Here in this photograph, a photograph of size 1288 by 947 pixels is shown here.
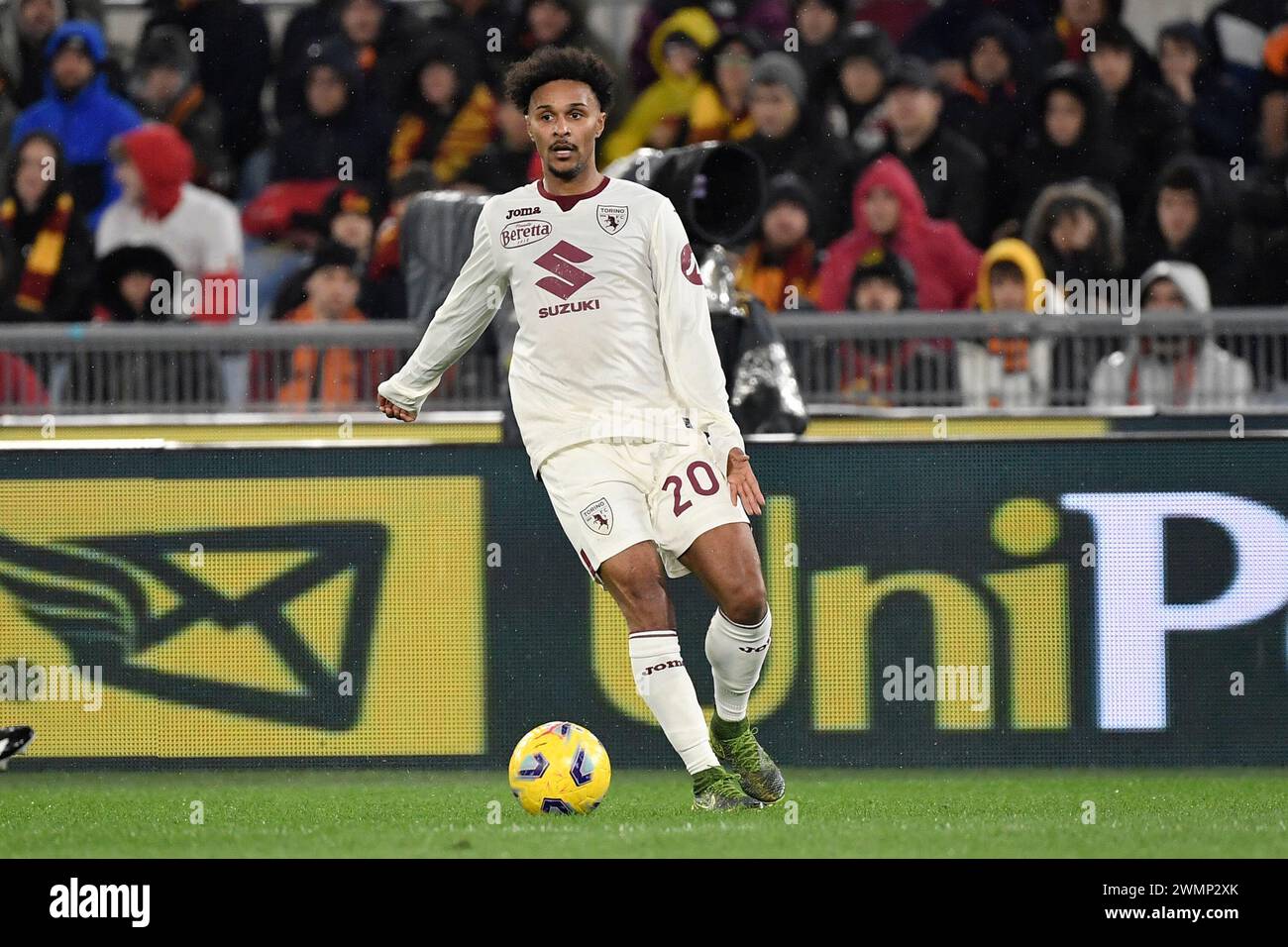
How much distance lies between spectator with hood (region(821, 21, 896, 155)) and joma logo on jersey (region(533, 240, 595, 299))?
17.3 feet

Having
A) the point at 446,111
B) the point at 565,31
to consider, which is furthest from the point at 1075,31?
the point at 446,111

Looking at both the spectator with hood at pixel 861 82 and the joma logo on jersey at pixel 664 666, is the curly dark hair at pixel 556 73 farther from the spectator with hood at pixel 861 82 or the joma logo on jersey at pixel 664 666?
the spectator with hood at pixel 861 82

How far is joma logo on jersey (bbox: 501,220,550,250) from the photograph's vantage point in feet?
21.8

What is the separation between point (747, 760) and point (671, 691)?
1.29 feet

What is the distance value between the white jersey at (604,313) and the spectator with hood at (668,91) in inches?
213

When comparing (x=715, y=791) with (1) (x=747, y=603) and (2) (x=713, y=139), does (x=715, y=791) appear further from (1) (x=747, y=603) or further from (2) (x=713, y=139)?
(2) (x=713, y=139)

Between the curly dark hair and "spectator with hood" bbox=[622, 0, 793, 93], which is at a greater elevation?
"spectator with hood" bbox=[622, 0, 793, 93]

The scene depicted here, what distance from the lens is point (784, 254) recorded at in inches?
→ 433

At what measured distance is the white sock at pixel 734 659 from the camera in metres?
6.67

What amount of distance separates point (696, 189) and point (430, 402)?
2585 mm

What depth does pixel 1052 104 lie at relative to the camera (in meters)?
11.3

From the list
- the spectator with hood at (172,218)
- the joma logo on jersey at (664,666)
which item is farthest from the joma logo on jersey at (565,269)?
the spectator with hood at (172,218)

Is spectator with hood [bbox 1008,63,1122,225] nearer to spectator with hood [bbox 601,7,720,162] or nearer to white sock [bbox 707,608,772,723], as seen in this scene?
spectator with hood [bbox 601,7,720,162]

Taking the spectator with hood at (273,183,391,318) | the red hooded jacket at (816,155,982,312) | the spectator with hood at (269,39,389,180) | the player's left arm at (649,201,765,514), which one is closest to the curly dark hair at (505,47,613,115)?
the player's left arm at (649,201,765,514)
